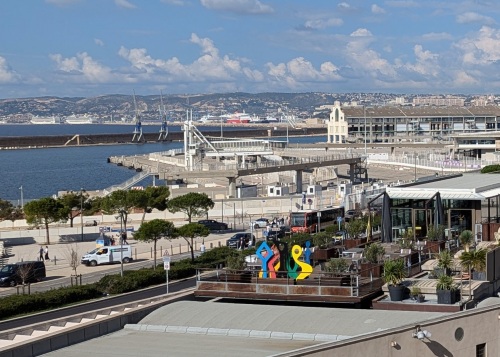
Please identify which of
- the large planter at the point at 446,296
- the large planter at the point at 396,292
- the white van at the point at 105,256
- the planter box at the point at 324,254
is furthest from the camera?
the white van at the point at 105,256

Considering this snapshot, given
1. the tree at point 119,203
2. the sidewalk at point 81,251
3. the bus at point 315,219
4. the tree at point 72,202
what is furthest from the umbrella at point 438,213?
the tree at point 72,202

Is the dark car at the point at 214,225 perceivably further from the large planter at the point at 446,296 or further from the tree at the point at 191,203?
the large planter at the point at 446,296

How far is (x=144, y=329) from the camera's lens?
Answer: 15266 millimetres

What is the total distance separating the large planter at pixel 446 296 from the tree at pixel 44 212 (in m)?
31.1

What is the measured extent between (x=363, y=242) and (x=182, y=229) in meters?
11.8

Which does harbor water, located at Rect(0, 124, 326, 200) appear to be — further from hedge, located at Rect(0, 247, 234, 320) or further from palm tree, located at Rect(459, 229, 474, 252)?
palm tree, located at Rect(459, 229, 474, 252)

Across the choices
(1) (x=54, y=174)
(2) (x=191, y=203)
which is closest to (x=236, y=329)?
(2) (x=191, y=203)

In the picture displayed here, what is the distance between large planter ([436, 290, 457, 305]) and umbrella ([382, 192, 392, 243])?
9.43m

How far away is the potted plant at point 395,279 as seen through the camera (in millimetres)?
16391

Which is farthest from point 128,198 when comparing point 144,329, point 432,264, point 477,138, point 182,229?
point 477,138

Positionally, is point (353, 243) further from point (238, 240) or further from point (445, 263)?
point (238, 240)

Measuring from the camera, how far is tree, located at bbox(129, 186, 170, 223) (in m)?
47.6

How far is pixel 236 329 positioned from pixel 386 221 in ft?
38.8

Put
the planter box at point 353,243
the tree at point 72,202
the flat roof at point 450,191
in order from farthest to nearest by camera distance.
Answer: the tree at point 72,202 → the flat roof at point 450,191 → the planter box at point 353,243
